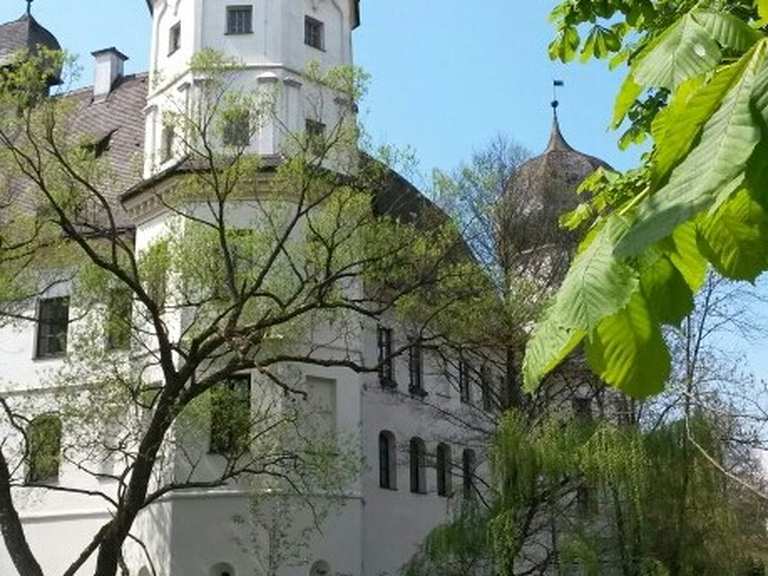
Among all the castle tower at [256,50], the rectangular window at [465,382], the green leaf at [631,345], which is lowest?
the green leaf at [631,345]

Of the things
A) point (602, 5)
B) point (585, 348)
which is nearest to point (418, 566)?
point (602, 5)

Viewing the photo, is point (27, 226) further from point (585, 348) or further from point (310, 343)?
point (585, 348)

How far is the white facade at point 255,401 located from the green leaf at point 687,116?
2203 centimetres

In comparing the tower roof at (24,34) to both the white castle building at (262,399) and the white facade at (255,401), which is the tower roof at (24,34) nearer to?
the white castle building at (262,399)

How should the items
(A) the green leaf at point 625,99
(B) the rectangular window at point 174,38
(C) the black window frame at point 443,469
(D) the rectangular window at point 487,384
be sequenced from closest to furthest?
(A) the green leaf at point 625,99
(D) the rectangular window at point 487,384
(B) the rectangular window at point 174,38
(C) the black window frame at point 443,469

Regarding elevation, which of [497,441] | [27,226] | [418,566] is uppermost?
[27,226]

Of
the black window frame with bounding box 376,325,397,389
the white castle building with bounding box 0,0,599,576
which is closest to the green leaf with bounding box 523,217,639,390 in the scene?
the white castle building with bounding box 0,0,599,576

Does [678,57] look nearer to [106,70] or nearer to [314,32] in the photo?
[314,32]

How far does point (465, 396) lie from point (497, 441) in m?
12.4

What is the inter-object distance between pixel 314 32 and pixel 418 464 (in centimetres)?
1213

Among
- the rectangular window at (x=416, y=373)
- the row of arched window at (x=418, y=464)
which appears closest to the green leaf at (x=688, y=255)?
the row of arched window at (x=418, y=464)

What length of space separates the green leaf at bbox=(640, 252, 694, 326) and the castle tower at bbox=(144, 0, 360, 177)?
2559cm

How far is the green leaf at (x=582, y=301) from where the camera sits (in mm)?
1384

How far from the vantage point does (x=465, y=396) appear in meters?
32.9
